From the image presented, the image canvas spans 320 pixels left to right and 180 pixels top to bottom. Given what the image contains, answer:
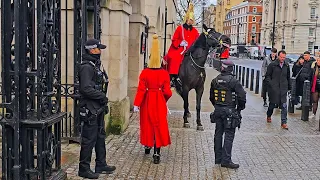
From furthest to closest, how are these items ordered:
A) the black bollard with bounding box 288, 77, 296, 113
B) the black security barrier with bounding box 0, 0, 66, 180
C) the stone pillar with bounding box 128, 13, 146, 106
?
the black bollard with bounding box 288, 77, 296, 113
the stone pillar with bounding box 128, 13, 146, 106
the black security barrier with bounding box 0, 0, 66, 180

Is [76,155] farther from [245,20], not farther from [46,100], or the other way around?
[245,20]

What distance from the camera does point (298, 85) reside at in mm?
14703

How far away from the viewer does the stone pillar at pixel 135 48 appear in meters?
12.3

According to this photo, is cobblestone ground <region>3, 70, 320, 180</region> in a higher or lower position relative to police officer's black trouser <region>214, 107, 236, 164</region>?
lower

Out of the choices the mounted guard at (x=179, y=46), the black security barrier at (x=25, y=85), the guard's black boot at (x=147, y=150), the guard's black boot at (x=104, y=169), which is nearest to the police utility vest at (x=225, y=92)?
the guard's black boot at (x=147, y=150)

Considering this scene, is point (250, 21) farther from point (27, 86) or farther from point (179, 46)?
point (27, 86)

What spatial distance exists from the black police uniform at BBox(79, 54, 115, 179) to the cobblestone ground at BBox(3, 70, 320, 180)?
1.47ft

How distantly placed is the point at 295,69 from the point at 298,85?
1.02m

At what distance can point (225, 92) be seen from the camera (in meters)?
7.46

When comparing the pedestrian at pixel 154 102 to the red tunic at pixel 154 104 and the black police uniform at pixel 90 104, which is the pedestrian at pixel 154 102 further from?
the black police uniform at pixel 90 104

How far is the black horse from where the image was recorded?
1092 cm

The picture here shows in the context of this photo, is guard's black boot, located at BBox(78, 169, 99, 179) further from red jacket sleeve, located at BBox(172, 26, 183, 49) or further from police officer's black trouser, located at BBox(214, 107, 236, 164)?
red jacket sleeve, located at BBox(172, 26, 183, 49)

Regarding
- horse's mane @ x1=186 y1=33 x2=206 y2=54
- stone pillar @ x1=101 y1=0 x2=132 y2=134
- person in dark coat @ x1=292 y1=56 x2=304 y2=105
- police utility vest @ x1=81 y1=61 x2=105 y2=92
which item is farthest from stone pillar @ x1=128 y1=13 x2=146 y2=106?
police utility vest @ x1=81 y1=61 x2=105 y2=92

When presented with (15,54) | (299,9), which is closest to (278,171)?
(15,54)
